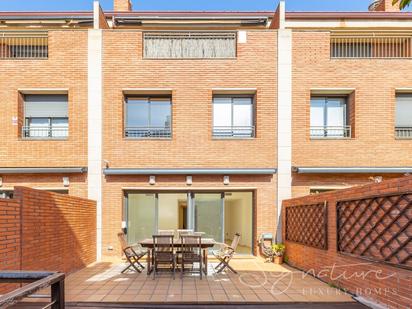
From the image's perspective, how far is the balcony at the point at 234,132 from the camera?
902cm

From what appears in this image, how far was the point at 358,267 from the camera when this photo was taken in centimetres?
514

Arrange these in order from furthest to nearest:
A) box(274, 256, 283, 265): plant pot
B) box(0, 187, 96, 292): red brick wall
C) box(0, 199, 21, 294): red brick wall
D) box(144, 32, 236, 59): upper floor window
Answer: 1. box(144, 32, 236, 59): upper floor window
2. box(274, 256, 283, 265): plant pot
3. box(0, 187, 96, 292): red brick wall
4. box(0, 199, 21, 294): red brick wall

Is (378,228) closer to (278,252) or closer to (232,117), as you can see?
(278,252)

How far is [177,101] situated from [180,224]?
142 inches

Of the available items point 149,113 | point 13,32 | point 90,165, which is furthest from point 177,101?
point 13,32

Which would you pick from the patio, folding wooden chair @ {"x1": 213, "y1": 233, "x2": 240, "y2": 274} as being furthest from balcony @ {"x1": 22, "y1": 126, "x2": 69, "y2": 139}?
folding wooden chair @ {"x1": 213, "y1": 233, "x2": 240, "y2": 274}

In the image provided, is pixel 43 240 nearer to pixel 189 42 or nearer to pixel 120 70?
pixel 120 70

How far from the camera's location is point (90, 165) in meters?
8.55

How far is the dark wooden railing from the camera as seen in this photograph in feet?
4.91

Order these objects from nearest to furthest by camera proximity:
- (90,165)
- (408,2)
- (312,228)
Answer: (408,2), (312,228), (90,165)

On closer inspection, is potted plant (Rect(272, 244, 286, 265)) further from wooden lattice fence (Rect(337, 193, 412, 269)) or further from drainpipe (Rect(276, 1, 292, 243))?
wooden lattice fence (Rect(337, 193, 412, 269))

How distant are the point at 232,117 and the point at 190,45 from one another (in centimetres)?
255

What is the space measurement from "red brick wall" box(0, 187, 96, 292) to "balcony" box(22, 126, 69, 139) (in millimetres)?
2359

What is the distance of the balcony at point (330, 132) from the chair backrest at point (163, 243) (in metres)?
5.30
